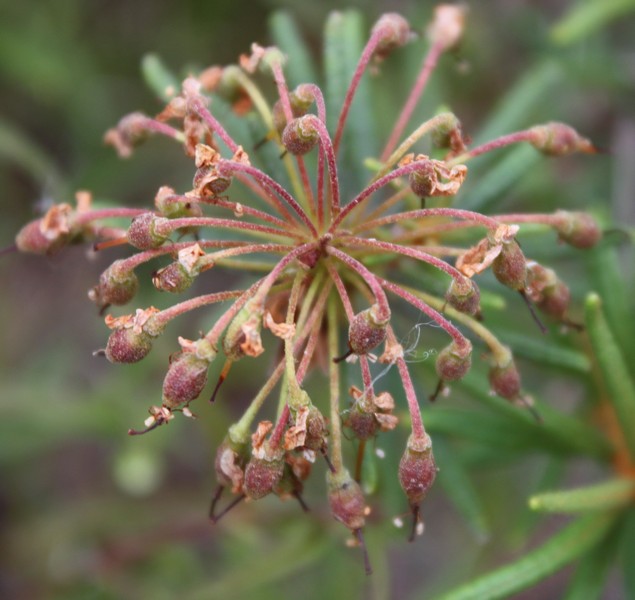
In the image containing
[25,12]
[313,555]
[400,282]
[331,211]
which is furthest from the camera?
[25,12]

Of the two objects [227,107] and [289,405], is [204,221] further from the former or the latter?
[227,107]

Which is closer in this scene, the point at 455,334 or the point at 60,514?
the point at 455,334

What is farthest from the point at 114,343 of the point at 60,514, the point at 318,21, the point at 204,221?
the point at 318,21

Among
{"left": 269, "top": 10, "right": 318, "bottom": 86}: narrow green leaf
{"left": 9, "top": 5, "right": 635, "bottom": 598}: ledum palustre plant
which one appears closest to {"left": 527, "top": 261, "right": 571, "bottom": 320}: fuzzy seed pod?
{"left": 9, "top": 5, "right": 635, "bottom": 598}: ledum palustre plant

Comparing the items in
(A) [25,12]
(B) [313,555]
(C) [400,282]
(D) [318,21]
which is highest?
(A) [25,12]

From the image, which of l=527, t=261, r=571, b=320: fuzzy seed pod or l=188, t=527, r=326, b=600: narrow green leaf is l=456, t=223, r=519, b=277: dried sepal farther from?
l=188, t=527, r=326, b=600: narrow green leaf

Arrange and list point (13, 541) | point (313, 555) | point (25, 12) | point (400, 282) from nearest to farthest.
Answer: point (400, 282)
point (313, 555)
point (13, 541)
point (25, 12)
